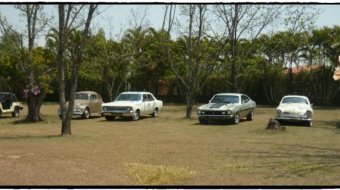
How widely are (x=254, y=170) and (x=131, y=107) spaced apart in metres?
13.1

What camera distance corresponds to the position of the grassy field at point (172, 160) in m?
7.23

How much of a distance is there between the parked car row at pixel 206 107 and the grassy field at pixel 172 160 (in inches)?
150

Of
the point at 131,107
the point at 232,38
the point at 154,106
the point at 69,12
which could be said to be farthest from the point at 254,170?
the point at 232,38

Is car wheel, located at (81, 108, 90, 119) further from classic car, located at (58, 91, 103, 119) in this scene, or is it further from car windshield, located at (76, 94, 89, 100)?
car windshield, located at (76, 94, 89, 100)

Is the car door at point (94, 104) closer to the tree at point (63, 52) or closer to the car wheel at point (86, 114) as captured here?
the car wheel at point (86, 114)

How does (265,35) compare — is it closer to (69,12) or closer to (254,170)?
(69,12)

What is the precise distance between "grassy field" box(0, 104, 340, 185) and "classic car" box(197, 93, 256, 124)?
397 centimetres

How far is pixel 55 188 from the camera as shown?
6582 mm

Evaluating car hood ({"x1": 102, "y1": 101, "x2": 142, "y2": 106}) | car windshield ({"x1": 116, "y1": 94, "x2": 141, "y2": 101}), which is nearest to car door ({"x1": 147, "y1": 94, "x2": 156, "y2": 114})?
car windshield ({"x1": 116, "y1": 94, "x2": 141, "y2": 101})

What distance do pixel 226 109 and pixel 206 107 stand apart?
108 cm

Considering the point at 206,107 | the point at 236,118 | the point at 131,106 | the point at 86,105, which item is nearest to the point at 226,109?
the point at 236,118

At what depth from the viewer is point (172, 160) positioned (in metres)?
9.11

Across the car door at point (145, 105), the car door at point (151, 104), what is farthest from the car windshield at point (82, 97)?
the car door at point (151, 104)

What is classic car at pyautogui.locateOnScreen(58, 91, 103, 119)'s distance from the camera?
21.7 metres
